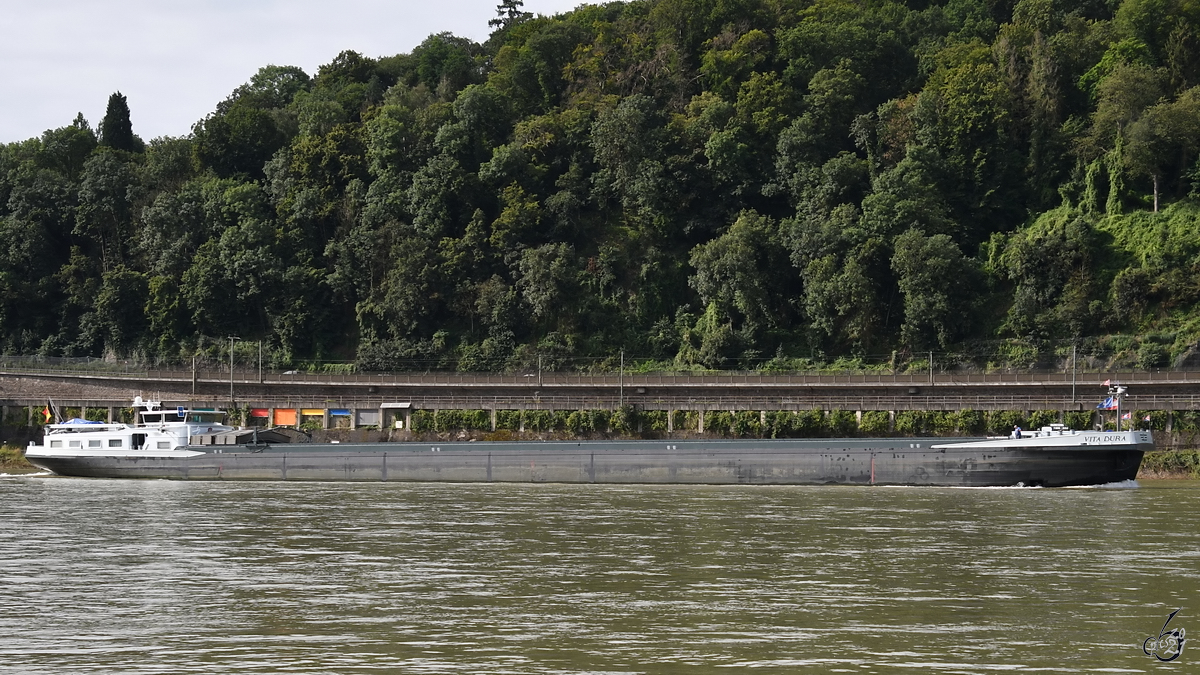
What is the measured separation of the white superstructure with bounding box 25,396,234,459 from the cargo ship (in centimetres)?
7

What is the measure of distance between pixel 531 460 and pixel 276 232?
55609 mm

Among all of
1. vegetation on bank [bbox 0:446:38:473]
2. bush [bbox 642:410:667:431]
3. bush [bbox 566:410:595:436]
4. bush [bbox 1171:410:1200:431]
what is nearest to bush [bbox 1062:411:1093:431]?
bush [bbox 1171:410:1200:431]

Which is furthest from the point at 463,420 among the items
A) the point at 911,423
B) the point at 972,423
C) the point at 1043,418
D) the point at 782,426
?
the point at 1043,418

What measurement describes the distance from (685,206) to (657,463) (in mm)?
46319

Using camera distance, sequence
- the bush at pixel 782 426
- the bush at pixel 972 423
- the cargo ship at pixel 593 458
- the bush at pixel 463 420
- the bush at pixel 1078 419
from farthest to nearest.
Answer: the bush at pixel 463 420 < the bush at pixel 782 426 < the bush at pixel 972 423 < the bush at pixel 1078 419 < the cargo ship at pixel 593 458

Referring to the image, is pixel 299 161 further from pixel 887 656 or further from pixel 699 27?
pixel 887 656

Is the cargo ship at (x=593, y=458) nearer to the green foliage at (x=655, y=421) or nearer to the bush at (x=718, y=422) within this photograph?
the bush at (x=718, y=422)

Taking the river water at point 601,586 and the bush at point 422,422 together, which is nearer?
the river water at point 601,586

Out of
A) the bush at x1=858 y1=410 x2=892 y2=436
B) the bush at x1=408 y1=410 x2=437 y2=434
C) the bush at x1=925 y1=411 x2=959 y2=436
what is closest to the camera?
the bush at x1=925 y1=411 x2=959 y2=436

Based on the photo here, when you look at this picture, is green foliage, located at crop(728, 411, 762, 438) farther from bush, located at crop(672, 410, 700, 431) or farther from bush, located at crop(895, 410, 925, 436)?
bush, located at crop(895, 410, 925, 436)

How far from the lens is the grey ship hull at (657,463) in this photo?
53.6 metres

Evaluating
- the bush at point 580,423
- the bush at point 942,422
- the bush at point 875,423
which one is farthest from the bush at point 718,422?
the bush at point 942,422

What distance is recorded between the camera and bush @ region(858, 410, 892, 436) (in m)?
73.4

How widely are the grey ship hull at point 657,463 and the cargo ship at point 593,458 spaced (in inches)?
1.9
